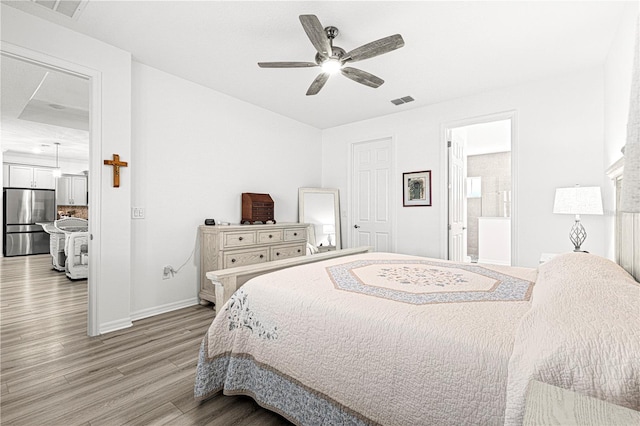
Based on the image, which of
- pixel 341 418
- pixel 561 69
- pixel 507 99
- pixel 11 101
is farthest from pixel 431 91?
pixel 11 101

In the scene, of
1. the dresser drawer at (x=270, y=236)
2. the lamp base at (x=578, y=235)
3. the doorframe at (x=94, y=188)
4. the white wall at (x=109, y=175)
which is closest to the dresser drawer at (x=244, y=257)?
the dresser drawer at (x=270, y=236)

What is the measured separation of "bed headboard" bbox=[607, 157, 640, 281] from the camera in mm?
1510

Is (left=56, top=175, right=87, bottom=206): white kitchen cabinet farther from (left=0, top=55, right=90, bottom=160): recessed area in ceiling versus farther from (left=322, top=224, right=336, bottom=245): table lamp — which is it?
(left=322, top=224, right=336, bottom=245): table lamp

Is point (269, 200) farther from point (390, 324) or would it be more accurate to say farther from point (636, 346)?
point (636, 346)

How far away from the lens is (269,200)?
4.21m

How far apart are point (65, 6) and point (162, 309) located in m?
2.77

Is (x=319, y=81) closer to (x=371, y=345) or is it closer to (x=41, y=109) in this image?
(x=371, y=345)

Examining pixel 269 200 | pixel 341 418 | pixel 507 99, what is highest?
pixel 507 99

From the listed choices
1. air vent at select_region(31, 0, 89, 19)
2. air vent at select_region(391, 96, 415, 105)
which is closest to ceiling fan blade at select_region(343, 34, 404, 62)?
air vent at select_region(391, 96, 415, 105)

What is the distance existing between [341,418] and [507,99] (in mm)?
3891

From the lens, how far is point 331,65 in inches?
97.1

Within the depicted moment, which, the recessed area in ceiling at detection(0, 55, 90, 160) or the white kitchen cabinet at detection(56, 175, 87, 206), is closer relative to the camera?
the recessed area in ceiling at detection(0, 55, 90, 160)

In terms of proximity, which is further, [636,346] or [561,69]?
[561,69]

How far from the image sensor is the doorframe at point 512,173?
3.54m
